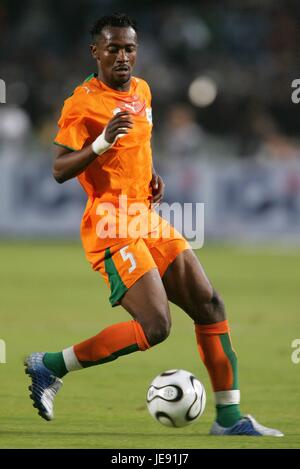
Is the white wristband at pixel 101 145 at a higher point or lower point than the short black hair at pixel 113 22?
lower

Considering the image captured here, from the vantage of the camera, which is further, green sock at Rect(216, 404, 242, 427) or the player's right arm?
green sock at Rect(216, 404, 242, 427)

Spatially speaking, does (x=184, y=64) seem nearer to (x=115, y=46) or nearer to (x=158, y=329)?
(x=115, y=46)

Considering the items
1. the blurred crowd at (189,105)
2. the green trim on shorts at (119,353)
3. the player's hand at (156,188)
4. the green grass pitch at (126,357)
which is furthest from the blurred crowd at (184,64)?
the green trim on shorts at (119,353)

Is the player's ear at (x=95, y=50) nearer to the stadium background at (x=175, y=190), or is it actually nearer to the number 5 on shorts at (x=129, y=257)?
the number 5 on shorts at (x=129, y=257)

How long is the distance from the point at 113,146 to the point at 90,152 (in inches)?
13.0

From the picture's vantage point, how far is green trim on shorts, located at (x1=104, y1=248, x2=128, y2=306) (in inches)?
240

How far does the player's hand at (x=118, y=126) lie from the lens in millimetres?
5832

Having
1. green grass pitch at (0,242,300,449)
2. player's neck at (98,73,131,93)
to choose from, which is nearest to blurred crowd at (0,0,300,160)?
green grass pitch at (0,242,300,449)

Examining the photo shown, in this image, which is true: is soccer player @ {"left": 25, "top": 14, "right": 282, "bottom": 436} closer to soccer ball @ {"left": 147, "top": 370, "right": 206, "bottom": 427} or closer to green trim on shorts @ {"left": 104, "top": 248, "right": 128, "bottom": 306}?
green trim on shorts @ {"left": 104, "top": 248, "right": 128, "bottom": 306}

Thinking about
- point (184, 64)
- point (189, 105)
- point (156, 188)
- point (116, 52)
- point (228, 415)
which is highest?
point (184, 64)

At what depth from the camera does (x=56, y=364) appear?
630 cm

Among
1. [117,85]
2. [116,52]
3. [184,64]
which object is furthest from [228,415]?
[184,64]

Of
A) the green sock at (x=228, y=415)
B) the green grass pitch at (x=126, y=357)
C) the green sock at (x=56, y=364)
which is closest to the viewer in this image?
the green grass pitch at (x=126, y=357)

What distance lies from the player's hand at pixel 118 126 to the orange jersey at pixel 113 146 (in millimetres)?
283
